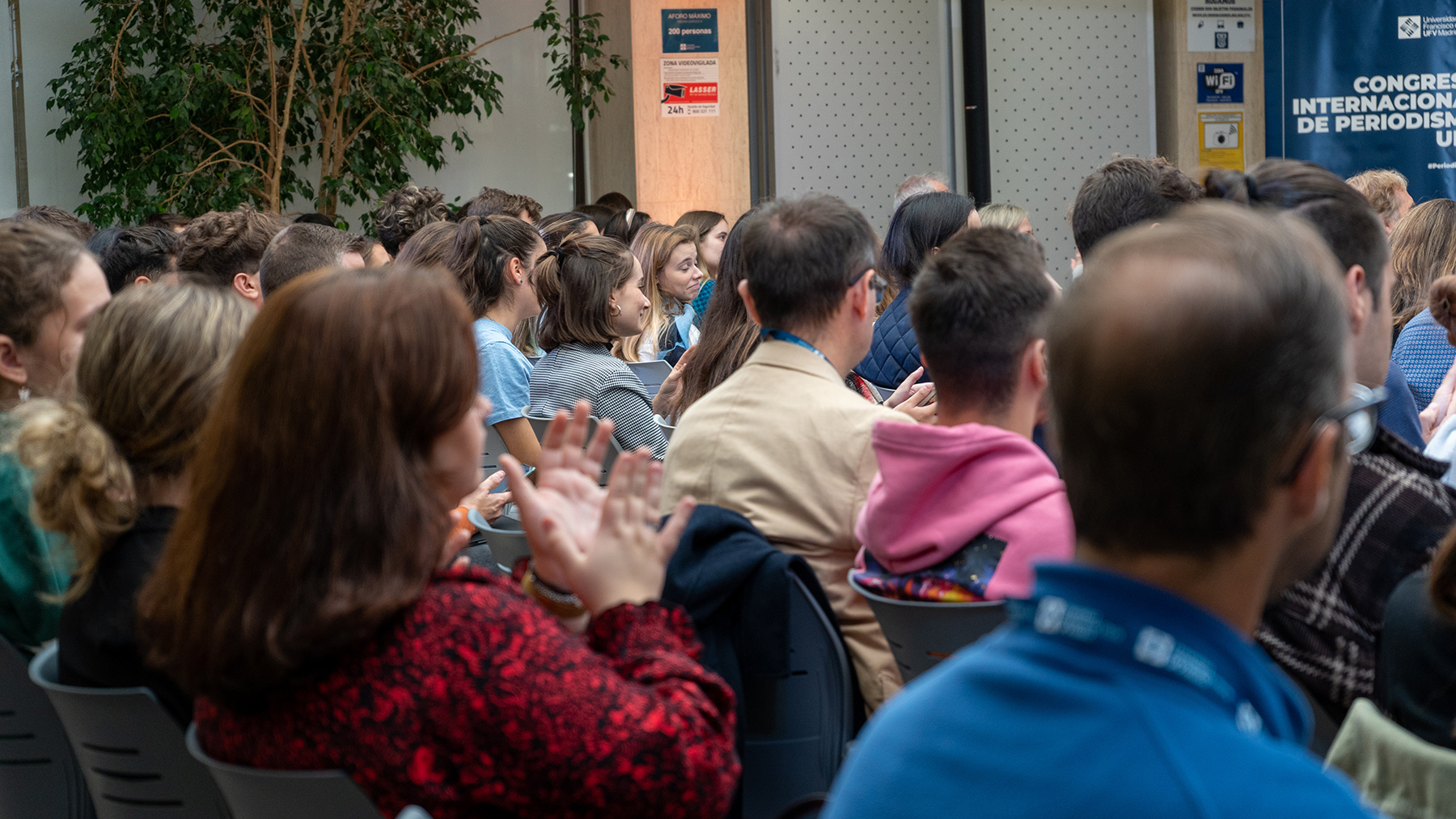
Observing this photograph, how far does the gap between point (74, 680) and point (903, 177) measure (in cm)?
743

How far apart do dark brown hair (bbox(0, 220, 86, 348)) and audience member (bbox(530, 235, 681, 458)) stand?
5.78ft

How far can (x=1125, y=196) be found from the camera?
3.52m

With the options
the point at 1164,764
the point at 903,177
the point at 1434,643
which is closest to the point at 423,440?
the point at 1164,764

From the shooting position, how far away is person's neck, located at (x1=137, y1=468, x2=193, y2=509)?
5.83 feet

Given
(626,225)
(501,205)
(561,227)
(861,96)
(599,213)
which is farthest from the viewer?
(861,96)

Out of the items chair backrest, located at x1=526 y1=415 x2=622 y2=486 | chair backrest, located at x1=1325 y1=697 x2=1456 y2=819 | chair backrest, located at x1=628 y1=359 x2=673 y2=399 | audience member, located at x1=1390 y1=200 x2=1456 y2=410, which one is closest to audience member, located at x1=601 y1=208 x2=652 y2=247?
chair backrest, located at x1=628 y1=359 x2=673 y2=399

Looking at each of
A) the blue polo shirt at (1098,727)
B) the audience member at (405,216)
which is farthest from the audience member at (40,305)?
the audience member at (405,216)

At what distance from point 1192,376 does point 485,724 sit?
0.79 m

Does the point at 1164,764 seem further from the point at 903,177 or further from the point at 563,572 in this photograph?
the point at 903,177

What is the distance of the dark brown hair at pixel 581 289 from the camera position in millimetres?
4297

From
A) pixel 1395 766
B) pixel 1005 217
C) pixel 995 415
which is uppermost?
pixel 1005 217

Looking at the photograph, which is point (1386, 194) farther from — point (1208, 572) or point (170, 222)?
point (170, 222)

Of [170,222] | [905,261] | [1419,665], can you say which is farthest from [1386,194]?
[170,222]

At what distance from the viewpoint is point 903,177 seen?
8.55 meters
